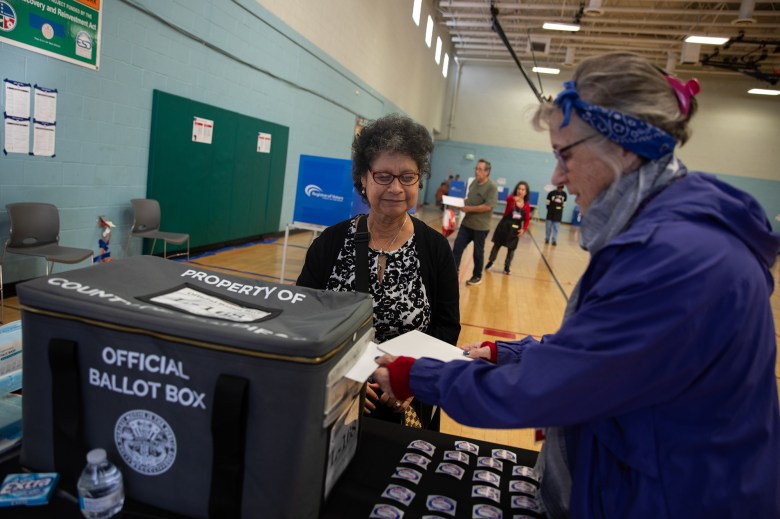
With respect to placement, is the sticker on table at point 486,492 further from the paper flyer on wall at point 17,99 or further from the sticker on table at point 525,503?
the paper flyer on wall at point 17,99

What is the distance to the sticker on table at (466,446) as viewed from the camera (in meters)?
1.10

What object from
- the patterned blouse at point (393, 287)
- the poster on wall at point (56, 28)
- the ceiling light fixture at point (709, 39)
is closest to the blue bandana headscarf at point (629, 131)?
the patterned blouse at point (393, 287)

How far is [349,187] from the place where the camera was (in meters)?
5.48

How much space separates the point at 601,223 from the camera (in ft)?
2.88

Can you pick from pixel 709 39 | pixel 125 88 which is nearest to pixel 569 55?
pixel 709 39

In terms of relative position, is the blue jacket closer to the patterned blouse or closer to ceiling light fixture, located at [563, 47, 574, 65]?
the patterned blouse

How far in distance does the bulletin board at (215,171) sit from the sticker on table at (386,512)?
5448mm

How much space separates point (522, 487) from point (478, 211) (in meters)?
6.06

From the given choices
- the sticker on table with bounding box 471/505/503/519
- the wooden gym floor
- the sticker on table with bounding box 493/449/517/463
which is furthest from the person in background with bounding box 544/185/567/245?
the sticker on table with bounding box 471/505/503/519

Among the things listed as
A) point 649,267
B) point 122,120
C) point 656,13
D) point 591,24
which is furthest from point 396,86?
point 649,267

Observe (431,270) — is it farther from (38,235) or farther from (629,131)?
(38,235)

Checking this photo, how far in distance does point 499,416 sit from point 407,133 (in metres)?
1.29

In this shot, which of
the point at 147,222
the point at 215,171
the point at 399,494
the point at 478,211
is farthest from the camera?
the point at 478,211

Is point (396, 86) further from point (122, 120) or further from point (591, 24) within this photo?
point (122, 120)
